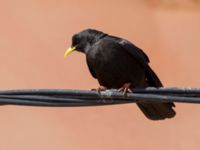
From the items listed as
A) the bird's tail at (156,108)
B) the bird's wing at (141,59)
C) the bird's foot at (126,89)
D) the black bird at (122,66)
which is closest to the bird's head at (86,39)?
the black bird at (122,66)

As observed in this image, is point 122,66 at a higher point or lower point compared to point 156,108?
higher

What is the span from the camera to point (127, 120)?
5.98 meters

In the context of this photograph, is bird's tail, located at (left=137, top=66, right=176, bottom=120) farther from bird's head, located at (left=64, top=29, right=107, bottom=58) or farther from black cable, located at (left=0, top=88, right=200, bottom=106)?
black cable, located at (left=0, top=88, right=200, bottom=106)

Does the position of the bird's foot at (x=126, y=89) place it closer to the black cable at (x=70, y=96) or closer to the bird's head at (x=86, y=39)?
the black cable at (x=70, y=96)

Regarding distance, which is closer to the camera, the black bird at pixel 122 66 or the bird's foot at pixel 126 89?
the bird's foot at pixel 126 89

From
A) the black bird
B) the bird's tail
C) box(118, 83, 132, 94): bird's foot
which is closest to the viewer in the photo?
box(118, 83, 132, 94): bird's foot

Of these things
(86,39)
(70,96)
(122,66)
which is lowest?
(70,96)

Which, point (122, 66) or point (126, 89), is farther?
Answer: point (122, 66)

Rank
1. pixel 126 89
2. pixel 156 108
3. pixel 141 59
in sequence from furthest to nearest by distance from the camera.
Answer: pixel 141 59 → pixel 156 108 → pixel 126 89

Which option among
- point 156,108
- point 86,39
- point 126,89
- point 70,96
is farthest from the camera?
point 86,39

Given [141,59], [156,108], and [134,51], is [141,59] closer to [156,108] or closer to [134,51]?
[134,51]

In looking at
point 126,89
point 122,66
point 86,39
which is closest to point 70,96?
point 126,89

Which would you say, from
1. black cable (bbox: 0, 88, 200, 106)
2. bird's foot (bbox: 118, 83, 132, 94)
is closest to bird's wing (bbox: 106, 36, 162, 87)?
bird's foot (bbox: 118, 83, 132, 94)

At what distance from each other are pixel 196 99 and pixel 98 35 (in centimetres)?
153
